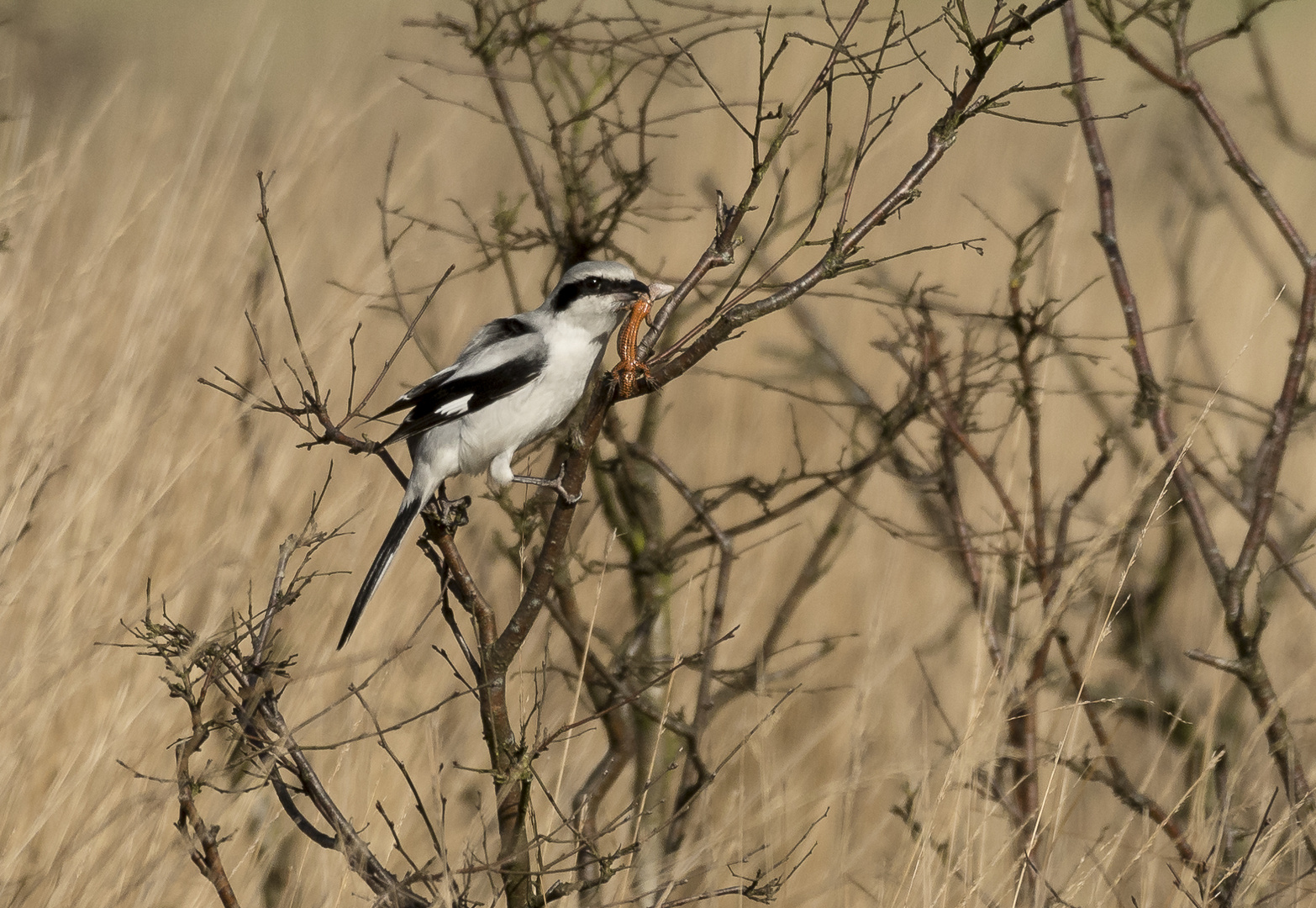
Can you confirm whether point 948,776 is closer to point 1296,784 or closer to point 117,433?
Result: point 1296,784

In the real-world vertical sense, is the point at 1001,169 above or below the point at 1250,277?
above

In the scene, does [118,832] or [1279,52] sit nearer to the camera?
[118,832]

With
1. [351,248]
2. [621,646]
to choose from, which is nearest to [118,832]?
[621,646]

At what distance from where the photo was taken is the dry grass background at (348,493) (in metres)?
2.68

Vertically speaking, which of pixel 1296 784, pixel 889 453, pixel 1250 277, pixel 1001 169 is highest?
pixel 1001 169

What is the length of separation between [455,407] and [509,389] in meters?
0.15

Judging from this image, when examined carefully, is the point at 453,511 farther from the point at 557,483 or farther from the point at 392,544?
the point at 557,483

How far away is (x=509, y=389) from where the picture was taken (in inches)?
113

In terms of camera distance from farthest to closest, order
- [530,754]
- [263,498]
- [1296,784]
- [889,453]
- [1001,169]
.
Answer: [1001,169]
[263,498]
[889,453]
[1296,784]
[530,754]

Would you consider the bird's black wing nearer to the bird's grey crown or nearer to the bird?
the bird

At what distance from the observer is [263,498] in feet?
11.4

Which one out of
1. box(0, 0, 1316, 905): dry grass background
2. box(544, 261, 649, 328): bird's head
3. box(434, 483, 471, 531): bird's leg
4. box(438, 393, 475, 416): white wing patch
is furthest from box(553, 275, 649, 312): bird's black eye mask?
box(0, 0, 1316, 905): dry grass background

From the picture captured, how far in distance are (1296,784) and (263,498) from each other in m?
2.57

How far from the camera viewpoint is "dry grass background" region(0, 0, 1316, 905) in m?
2.68
